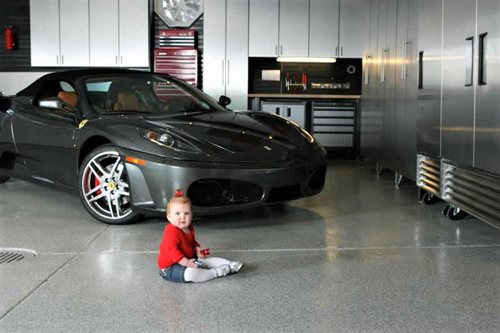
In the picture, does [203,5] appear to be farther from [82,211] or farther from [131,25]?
[82,211]

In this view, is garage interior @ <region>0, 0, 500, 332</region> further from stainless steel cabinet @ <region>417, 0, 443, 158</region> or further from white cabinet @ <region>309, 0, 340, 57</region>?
white cabinet @ <region>309, 0, 340, 57</region>

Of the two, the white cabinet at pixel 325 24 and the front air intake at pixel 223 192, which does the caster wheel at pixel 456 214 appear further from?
the white cabinet at pixel 325 24

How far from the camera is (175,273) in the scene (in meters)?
2.43

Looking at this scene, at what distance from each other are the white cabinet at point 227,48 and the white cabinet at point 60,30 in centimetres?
187

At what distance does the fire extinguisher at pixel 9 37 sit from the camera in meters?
9.02

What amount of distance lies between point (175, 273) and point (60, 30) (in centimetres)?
732

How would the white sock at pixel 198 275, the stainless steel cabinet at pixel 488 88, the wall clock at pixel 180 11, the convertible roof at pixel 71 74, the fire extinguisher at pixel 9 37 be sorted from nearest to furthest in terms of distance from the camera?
1. the white sock at pixel 198 275
2. the stainless steel cabinet at pixel 488 88
3. the convertible roof at pixel 71 74
4. the wall clock at pixel 180 11
5. the fire extinguisher at pixel 9 37

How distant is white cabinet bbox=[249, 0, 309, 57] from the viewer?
28.4 feet

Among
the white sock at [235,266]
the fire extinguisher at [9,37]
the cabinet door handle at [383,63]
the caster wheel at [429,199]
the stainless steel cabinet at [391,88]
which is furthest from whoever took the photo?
the fire extinguisher at [9,37]

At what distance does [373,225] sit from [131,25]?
20.2 feet

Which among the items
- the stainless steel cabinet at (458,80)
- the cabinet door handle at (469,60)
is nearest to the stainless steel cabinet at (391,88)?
the stainless steel cabinet at (458,80)

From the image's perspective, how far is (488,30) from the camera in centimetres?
319

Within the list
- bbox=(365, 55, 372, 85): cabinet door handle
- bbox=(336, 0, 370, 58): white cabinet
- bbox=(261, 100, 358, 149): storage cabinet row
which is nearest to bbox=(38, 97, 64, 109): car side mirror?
bbox=(365, 55, 372, 85): cabinet door handle

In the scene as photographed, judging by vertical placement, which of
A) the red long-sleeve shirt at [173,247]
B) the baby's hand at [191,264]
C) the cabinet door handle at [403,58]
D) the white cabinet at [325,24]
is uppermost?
the white cabinet at [325,24]
